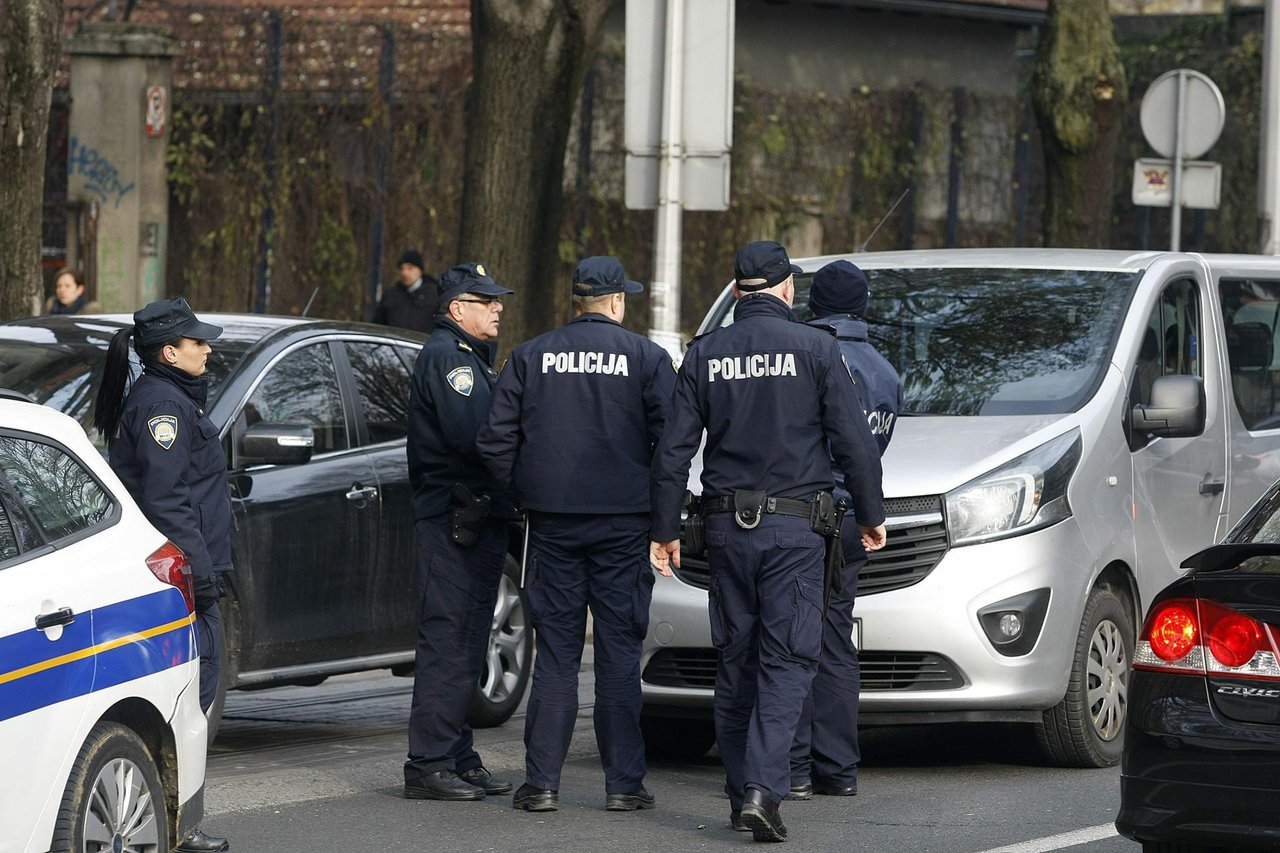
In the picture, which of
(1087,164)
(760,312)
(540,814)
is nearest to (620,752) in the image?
(540,814)

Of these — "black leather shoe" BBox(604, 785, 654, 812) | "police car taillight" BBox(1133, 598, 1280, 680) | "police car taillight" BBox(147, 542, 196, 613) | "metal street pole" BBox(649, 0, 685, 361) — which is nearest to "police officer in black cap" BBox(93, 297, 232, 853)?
"police car taillight" BBox(147, 542, 196, 613)

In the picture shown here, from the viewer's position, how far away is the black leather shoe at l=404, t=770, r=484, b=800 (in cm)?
751

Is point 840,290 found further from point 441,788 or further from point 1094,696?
point 441,788

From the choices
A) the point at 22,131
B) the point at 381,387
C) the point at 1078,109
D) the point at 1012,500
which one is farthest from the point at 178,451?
the point at 1078,109

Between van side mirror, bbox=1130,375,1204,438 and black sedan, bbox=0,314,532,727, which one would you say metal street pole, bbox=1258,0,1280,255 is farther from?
black sedan, bbox=0,314,532,727

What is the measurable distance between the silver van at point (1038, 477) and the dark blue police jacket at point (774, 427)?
81 centimetres

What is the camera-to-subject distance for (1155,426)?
27.0 ft

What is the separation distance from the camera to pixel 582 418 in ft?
23.8

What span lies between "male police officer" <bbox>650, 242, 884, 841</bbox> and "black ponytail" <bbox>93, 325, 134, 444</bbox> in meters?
1.81

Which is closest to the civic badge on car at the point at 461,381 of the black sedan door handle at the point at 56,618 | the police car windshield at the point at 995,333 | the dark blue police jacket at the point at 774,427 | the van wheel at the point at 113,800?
the dark blue police jacket at the point at 774,427

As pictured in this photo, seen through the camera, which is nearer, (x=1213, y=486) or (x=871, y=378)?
(x=871, y=378)

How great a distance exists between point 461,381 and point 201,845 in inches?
75.4

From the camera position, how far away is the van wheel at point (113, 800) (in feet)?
16.7

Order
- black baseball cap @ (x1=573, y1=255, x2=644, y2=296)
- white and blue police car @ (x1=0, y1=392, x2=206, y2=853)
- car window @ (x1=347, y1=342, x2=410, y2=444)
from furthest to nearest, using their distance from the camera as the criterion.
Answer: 1. car window @ (x1=347, y1=342, x2=410, y2=444)
2. black baseball cap @ (x1=573, y1=255, x2=644, y2=296)
3. white and blue police car @ (x1=0, y1=392, x2=206, y2=853)
